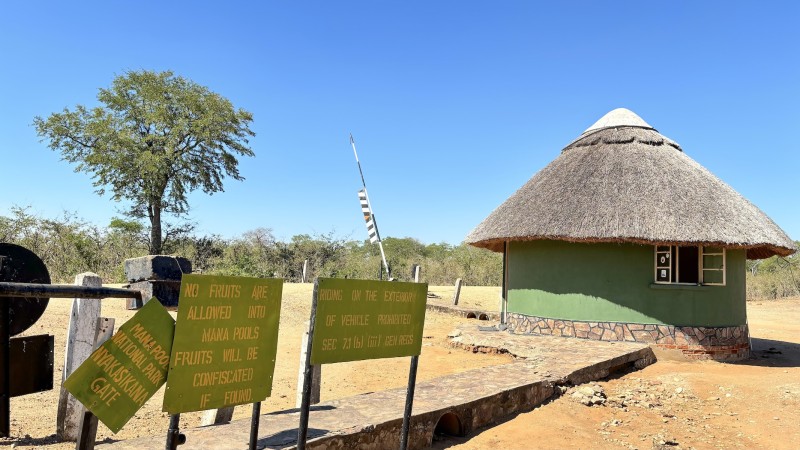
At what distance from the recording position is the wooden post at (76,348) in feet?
15.1

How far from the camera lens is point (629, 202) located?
1048 centimetres

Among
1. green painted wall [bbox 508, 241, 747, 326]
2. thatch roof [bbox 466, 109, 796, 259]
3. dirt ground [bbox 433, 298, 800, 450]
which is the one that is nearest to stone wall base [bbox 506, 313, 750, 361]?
green painted wall [bbox 508, 241, 747, 326]

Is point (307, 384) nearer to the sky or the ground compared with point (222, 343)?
nearer to the ground

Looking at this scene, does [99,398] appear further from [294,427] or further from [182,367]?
[294,427]

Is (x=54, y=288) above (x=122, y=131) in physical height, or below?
below

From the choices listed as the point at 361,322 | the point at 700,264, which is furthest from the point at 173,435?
the point at 700,264

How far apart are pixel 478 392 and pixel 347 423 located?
1.95 m

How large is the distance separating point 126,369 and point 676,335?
9.92 m

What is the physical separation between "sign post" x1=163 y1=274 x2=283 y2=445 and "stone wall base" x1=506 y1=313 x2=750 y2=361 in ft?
28.5

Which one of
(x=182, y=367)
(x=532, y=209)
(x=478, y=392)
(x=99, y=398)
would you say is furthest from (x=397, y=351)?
(x=532, y=209)

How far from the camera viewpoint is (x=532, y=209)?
447 inches

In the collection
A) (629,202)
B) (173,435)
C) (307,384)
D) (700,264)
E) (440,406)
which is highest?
(629,202)

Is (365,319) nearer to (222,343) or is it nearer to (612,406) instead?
(222,343)

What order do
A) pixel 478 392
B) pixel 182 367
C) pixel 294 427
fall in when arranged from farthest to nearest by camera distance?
pixel 478 392
pixel 294 427
pixel 182 367
